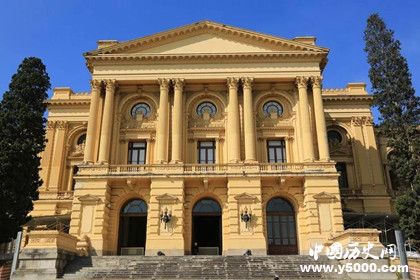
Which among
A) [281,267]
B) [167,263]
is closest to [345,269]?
[281,267]

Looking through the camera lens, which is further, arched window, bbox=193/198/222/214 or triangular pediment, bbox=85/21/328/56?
triangular pediment, bbox=85/21/328/56

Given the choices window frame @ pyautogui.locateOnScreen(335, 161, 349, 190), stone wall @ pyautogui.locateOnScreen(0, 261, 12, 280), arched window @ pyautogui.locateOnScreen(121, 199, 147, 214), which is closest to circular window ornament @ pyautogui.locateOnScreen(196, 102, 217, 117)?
arched window @ pyautogui.locateOnScreen(121, 199, 147, 214)

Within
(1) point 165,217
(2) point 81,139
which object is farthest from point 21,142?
(2) point 81,139

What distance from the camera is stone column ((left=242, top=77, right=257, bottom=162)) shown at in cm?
3216

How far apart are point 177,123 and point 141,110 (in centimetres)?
420

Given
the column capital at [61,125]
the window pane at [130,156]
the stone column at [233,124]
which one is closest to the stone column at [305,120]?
the stone column at [233,124]

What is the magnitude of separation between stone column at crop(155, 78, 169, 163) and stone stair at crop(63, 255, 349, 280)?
29.5ft

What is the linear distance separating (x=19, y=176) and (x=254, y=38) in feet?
68.5

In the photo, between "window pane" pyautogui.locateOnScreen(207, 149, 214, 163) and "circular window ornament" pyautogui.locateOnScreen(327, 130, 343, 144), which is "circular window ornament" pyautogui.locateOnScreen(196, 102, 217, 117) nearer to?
"window pane" pyautogui.locateOnScreen(207, 149, 214, 163)

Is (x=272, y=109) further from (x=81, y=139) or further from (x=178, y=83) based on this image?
(x=81, y=139)

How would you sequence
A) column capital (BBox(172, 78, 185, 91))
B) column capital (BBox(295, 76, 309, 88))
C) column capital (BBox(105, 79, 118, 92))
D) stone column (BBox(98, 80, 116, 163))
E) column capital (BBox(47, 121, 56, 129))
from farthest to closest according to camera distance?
column capital (BBox(47, 121, 56, 129)) < column capital (BBox(105, 79, 118, 92)) < column capital (BBox(172, 78, 185, 91)) < column capital (BBox(295, 76, 309, 88)) < stone column (BBox(98, 80, 116, 163))

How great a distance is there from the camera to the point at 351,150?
41.7m

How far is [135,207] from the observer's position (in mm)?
32156

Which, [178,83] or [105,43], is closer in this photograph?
[178,83]
